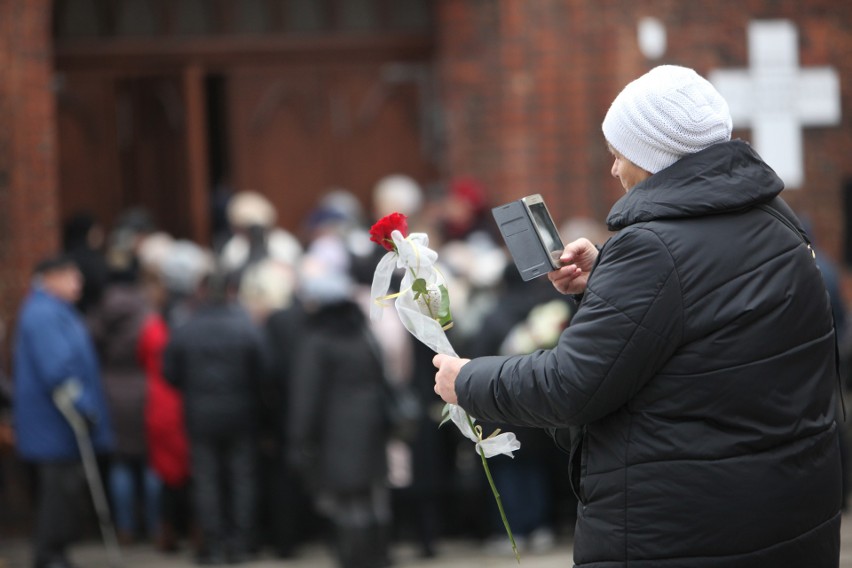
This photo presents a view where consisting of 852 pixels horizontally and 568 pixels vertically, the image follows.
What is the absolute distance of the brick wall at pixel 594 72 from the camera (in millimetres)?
10516

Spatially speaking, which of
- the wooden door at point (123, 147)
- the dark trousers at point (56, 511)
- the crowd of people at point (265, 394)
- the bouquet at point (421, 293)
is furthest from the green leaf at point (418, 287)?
the wooden door at point (123, 147)

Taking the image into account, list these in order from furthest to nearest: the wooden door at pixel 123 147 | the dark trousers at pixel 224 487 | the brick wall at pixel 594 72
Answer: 1. the wooden door at pixel 123 147
2. the brick wall at pixel 594 72
3. the dark trousers at pixel 224 487

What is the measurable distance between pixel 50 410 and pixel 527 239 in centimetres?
583

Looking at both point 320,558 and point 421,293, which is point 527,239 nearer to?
point 421,293

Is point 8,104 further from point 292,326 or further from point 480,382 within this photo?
point 480,382

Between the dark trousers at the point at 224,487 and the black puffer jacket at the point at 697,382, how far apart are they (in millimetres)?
6024

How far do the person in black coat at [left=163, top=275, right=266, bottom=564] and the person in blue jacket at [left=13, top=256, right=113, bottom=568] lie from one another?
1.99 ft

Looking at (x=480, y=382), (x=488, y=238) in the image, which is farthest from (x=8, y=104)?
(x=480, y=382)

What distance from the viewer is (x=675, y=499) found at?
2.81 m

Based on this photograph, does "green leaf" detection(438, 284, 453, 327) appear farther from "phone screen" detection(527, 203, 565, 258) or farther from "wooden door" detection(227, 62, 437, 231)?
"wooden door" detection(227, 62, 437, 231)

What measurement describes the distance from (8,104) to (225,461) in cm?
302

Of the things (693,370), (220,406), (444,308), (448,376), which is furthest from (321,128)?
(693,370)

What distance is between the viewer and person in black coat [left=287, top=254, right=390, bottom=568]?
7.97 metres

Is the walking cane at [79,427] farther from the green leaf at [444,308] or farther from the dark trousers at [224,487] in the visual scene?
the green leaf at [444,308]
